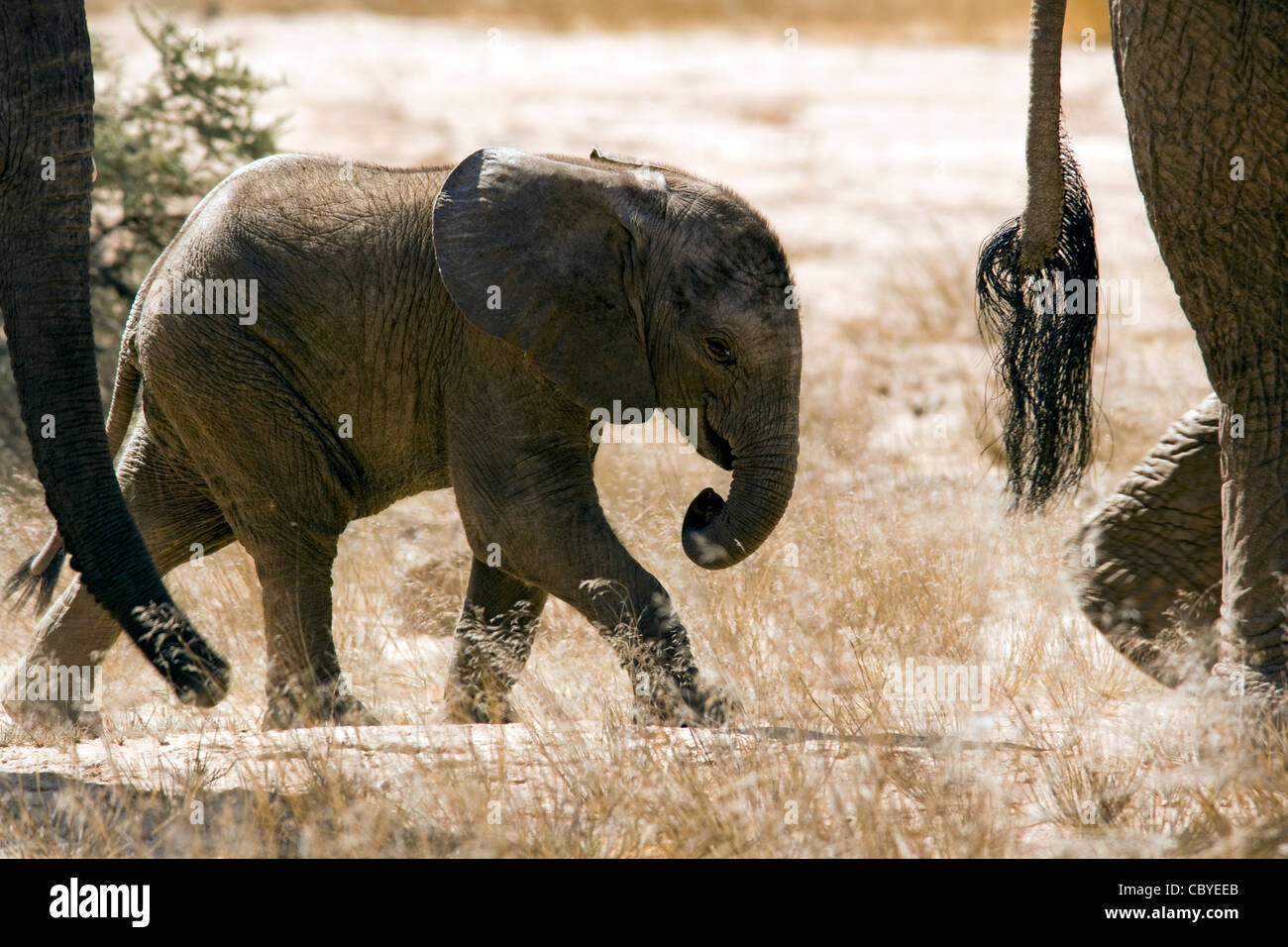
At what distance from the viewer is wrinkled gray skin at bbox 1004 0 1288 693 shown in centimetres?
470

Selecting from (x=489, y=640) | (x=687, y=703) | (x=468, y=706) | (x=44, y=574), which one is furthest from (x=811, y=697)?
(x=44, y=574)

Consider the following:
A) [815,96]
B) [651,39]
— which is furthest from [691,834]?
[651,39]

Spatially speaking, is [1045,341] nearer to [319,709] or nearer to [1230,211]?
[1230,211]

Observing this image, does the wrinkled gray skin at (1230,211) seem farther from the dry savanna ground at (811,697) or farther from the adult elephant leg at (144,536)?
the adult elephant leg at (144,536)

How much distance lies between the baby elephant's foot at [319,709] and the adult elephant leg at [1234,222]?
2994mm

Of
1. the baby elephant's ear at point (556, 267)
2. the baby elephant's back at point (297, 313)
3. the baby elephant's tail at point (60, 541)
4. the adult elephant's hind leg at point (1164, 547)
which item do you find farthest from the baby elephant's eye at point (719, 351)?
the baby elephant's tail at point (60, 541)

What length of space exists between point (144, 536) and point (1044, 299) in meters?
3.59

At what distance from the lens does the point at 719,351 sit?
221 inches

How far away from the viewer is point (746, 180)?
16594 millimetres

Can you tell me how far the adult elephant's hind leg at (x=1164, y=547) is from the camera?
6.01 metres

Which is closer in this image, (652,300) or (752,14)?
(652,300)

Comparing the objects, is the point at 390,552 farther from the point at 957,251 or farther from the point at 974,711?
the point at 957,251

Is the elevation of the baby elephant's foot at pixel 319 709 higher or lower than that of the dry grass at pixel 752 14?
lower

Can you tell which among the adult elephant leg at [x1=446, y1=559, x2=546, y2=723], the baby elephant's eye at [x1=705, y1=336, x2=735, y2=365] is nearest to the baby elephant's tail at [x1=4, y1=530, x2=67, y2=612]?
the adult elephant leg at [x1=446, y1=559, x2=546, y2=723]
